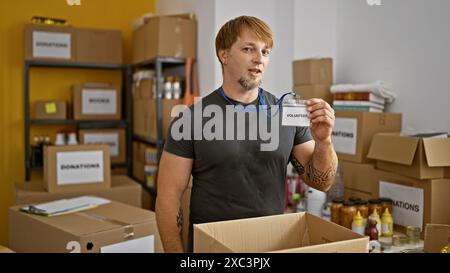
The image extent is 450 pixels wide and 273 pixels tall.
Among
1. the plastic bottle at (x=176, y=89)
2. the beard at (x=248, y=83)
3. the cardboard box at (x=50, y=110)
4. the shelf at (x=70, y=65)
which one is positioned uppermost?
the shelf at (x=70, y=65)

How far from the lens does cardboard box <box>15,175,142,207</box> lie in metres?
2.46

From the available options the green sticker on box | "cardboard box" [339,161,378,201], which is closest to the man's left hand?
"cardboard box" [339,161,378,201]

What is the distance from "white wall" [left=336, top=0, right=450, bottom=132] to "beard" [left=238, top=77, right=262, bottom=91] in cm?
94

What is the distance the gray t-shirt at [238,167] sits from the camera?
1.26m

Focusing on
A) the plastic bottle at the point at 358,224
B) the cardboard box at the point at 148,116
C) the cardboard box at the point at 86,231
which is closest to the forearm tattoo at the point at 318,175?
the plastic bottle at the point at 358,224

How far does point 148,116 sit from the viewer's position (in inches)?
125

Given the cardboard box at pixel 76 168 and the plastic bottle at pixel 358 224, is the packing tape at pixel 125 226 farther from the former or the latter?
the plastic bottle at pixel 358 224

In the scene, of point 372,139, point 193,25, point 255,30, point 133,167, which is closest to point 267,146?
point 255,30

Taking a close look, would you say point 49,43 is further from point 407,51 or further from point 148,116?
point 407,51

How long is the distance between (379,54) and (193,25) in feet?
3.79

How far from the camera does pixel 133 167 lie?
3648mm

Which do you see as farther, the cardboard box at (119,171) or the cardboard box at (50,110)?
the cardboard box at (119,171)

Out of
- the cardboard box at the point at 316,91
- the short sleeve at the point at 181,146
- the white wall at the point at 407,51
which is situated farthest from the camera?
the cardboard box at the point at 316,91

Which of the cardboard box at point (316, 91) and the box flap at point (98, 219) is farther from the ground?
the cardboard box at point (316, 91)
